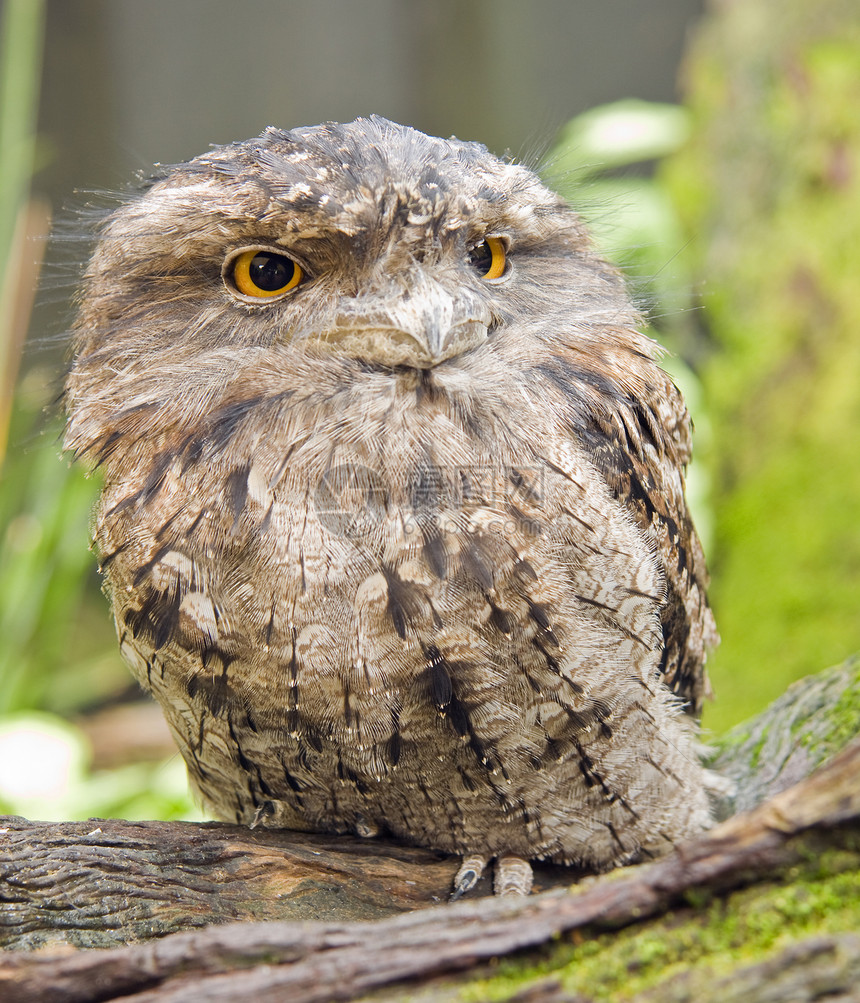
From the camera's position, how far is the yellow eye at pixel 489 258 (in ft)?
5.38

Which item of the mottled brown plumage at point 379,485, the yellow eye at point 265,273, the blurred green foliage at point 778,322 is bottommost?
the mottled brown plumage at point 379,485

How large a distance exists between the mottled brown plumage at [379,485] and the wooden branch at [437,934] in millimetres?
451

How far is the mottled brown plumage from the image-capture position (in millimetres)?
1445

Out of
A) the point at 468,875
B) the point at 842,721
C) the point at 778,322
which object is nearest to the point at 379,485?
the point at 468,875

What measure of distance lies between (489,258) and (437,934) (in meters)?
1.12

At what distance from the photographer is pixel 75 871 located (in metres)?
1.51

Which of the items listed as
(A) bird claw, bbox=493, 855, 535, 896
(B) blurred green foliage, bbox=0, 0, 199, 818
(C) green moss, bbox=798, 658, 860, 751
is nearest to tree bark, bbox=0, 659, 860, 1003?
(A) bird claw, bbox=493, 855, 535, 896

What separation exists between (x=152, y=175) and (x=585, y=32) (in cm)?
422

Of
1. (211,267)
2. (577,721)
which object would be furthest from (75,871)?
(211,267)

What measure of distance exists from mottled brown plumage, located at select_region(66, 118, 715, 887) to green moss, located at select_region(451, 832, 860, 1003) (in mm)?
Result: 516

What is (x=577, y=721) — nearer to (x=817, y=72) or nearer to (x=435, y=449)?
(x=435, y=449)

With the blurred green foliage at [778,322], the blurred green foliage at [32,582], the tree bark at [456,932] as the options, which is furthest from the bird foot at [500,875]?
the blurred green foliage at [778,322]

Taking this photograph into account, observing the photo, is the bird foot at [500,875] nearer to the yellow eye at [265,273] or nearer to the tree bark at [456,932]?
the tree bark at [456,932]

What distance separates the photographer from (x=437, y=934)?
1.03m
